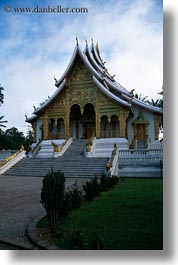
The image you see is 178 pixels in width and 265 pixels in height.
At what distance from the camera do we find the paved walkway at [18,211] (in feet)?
11.7

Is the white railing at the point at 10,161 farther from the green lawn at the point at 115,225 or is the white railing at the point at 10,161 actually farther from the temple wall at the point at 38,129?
the green lawn at the point at 115,225

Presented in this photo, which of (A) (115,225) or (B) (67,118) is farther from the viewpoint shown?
(B) (67,118)

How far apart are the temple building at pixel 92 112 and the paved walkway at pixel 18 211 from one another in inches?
305

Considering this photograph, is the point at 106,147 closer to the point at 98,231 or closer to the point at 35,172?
the point at 35,172

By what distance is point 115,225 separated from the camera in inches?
154

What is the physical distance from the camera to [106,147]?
44.7ft

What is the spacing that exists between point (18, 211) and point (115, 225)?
1.89 metres

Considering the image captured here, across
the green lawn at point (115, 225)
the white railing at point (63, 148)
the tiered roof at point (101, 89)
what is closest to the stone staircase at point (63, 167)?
the white railing at point (63, 148)

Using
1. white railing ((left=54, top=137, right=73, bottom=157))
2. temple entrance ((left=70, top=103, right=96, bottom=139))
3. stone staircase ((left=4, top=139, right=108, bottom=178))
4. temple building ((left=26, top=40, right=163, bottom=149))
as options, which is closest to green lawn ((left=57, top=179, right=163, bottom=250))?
stone staircase ((left=4, top=139, right=108, bottom=178))

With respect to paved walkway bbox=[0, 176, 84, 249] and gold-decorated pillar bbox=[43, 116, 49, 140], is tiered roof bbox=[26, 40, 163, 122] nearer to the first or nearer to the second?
gold-decorated pillar bbox=[43, 116, 49, 140]

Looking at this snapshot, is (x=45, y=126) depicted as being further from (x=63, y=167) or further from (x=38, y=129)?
(x=63, y=167)

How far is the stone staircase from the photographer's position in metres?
9.80

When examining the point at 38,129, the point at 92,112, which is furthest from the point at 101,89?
the point at 38,129

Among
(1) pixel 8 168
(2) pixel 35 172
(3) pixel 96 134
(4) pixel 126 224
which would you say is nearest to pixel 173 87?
(4) pixel 126 224
